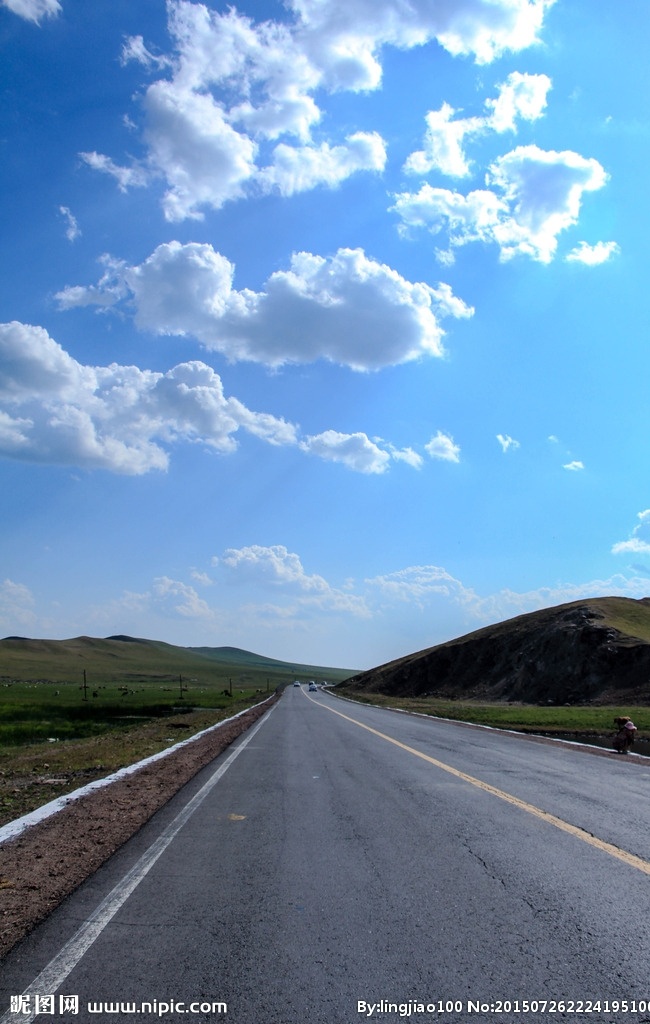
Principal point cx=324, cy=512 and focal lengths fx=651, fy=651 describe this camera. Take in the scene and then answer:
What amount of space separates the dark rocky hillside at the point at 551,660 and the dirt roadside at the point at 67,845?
2112 inches

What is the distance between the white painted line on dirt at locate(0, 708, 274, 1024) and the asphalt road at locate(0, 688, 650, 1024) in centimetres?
2

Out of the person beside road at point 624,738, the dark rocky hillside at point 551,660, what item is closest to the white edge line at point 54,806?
the person beside road at point 624,738

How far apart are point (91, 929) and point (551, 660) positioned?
74825 millimetres

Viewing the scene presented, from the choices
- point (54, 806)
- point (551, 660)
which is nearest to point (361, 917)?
point (54, 806)

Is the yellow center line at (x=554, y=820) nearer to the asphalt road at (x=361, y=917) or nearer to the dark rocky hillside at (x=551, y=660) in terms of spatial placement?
the asphalt road at (x=361, y=917)

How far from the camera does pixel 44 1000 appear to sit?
368 centimetres

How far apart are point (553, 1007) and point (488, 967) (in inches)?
18.9

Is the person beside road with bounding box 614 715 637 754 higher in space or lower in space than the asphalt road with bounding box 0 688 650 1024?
lower

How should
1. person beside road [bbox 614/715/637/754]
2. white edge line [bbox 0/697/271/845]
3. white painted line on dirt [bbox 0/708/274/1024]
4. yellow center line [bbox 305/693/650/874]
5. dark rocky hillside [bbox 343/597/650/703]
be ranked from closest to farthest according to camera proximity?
white painted line on dirt [bbox 0/708/274/1024] → yellow center line [bbox 305/693/650/874] → white edge line [bbox 0/697/271/845] → person beside road [bbox 614/715/637/754] → dark rocky hillside [bbox 343/597/650/703]

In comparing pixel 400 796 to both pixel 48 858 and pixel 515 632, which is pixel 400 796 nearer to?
pixel 48 858

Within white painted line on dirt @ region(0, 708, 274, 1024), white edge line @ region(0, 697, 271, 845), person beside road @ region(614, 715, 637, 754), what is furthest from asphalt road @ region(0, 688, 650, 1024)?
person beside road @ region(614, 715, 637, 754)

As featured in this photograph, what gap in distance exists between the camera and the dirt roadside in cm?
516

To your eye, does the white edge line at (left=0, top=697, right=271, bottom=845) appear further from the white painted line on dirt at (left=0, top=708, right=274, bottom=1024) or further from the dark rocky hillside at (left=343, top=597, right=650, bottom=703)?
the dark rocky hillside at (left=343, top=597, right=650, bottom=703)

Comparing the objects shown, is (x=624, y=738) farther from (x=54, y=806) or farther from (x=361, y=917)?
(x=361, y=917)
